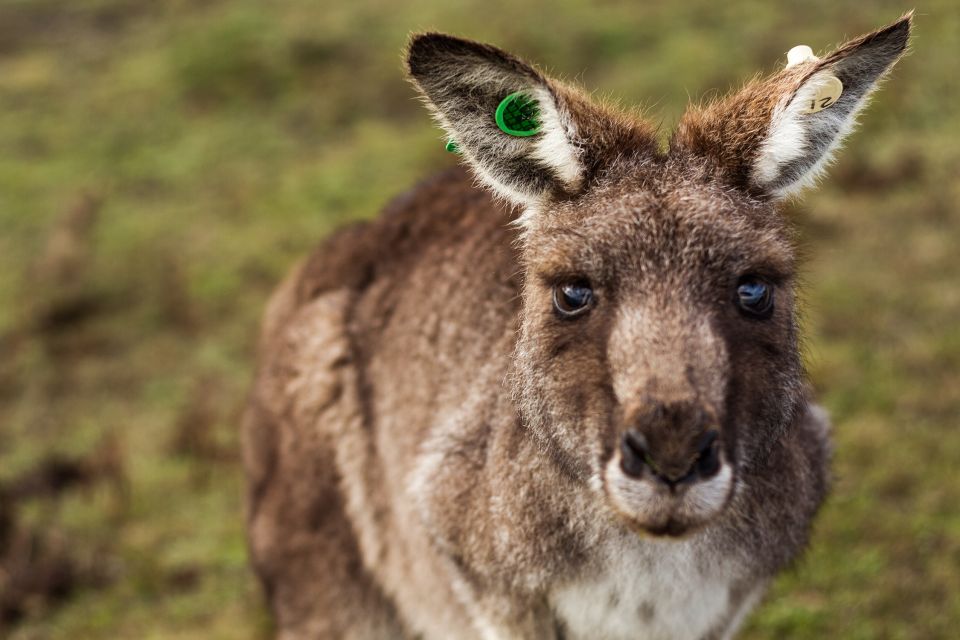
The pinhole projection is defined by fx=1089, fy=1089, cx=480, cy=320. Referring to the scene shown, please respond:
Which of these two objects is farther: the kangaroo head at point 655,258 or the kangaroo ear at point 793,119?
the kangaroo ear at point 793,119

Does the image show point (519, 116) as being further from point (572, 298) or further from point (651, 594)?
point (651, 594)

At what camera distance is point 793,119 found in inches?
142

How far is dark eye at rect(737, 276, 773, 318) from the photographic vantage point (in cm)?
341

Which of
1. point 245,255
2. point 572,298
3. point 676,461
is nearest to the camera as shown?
point 676,461

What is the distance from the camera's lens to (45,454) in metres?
9.09

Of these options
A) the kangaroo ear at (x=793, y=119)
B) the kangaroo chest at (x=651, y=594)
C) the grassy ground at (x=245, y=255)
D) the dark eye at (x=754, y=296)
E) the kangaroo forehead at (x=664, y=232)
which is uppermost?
the kangaroo ear at (x=793, y=119)

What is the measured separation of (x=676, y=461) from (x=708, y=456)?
0.35 ft

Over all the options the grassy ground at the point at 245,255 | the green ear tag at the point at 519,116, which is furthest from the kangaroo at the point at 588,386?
the grassy ground at the point at 245,255

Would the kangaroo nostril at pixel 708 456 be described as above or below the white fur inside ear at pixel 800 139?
below

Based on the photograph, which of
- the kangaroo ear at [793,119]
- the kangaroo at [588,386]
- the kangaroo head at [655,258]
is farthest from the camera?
the kangaroo ear at [793,119]

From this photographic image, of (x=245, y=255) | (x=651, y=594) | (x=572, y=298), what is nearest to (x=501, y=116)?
(x=572, y=298)

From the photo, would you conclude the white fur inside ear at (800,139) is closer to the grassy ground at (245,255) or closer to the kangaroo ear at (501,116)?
the kangaroo ear at (501,116)

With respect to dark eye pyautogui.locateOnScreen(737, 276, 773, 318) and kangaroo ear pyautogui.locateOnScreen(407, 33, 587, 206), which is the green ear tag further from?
dark eye pyautogui.locateOnScreen(737, 276, 773, 318)

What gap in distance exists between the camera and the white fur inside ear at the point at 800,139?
3.55 metres
